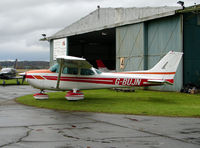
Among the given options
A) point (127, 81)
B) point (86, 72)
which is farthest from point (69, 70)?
point (127, 81)

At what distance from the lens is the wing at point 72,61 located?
14.2 metres

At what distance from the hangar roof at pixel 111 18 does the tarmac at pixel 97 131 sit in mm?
15284

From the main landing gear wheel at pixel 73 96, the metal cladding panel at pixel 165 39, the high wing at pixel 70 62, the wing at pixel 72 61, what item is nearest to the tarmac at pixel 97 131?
the wing at pixel 72 61

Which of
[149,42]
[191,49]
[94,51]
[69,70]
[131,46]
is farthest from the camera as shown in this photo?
[94,51]

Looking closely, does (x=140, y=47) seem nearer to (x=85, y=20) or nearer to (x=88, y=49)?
(x=85, y=20)

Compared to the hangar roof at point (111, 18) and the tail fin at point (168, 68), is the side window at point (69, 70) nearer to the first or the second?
the tail fin at point (168, 68)

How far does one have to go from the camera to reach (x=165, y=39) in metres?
23.9

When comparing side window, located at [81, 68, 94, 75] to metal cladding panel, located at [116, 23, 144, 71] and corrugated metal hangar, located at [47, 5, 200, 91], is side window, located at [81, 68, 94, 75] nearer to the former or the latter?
corrugated metal hangar, located at [47, 5, 200, 91]

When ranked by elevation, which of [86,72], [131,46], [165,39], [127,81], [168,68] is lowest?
[127,81]

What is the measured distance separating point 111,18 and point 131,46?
16.3 ft

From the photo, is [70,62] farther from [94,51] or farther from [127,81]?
[94,51]

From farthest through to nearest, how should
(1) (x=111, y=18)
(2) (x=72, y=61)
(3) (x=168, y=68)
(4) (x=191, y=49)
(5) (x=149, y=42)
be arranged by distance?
(1) (x=111, y=18)
(5) (x=149, y=42)
(4) (x=191, y=49)
(3) (x=168, y=68)
(2) (x=72, y=61)

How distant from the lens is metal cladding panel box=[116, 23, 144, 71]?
26.1 meters

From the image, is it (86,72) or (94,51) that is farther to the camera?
(94,51)
